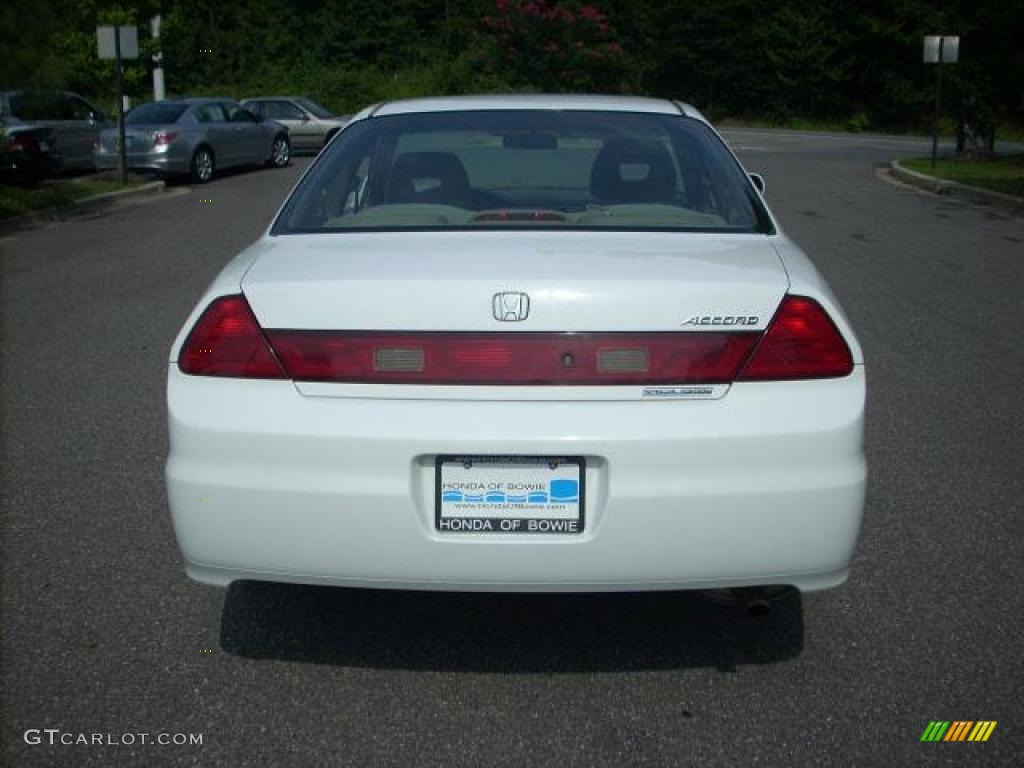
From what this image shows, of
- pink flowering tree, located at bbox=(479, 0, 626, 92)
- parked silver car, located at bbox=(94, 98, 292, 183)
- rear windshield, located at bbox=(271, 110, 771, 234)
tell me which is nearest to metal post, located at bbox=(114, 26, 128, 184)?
parked silver car, located at bbox=(94, 98, 292, 183)

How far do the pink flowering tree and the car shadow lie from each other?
162ft

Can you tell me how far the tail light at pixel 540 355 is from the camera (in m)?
3.01

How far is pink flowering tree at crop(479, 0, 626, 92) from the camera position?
52.2 metres

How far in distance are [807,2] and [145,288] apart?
161 ft

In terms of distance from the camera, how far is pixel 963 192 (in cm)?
2003

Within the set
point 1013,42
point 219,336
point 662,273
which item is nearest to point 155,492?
point 219,336

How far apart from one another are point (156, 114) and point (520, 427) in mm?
20404

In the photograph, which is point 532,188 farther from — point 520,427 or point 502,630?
point 520,427

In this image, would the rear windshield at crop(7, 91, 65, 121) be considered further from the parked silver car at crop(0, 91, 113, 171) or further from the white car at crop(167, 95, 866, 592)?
the white car at crop(167, 95, 866, 592)

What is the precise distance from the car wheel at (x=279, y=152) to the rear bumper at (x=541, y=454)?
76.1 feet

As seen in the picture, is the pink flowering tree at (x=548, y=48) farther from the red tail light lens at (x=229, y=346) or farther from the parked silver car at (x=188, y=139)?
the red tail light lens at (x=229, y=346)

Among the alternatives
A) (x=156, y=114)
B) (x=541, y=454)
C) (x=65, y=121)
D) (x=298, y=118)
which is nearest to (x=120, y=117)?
(x=65, y=121)

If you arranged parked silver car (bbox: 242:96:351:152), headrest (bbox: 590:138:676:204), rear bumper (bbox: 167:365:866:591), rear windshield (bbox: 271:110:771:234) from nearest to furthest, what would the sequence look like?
rear bumper (bbox: 167:365:866:591)
rear windshield (bbox: 271:110:771:234)
headrest (bbox: 590:138:676:204)
parked silver car (bbox: 242:96:351:152)

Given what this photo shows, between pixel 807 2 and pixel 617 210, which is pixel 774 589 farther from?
pixel 807 2
